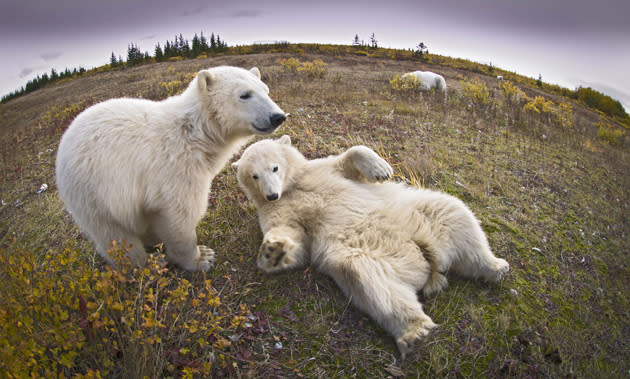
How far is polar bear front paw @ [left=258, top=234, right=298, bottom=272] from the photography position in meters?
2.85

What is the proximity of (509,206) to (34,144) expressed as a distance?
40.1 feet

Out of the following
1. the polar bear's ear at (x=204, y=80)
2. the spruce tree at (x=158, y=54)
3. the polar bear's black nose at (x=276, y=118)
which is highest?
the polar bear's ear at (x=204, y=80)

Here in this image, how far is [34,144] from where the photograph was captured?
9.57m

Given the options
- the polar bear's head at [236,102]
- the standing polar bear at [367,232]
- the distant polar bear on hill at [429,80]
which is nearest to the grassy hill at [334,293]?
the standing polar bear at [367,232]

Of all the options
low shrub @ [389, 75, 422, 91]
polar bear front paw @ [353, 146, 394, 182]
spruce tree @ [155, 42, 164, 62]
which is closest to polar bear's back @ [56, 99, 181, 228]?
polar bear front paw @ [353, 146, 394, 182]

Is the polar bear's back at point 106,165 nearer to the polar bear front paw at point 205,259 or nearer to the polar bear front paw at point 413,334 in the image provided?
the polar bear front paw at point 205,259

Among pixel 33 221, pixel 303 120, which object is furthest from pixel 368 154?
pixel 33 221

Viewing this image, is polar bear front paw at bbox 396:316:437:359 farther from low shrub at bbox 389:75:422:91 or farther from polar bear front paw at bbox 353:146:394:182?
low shrub at bbox 389:75:422:91

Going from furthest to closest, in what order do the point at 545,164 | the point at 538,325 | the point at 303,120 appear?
the point at 303,120, the point at 545,164, the point at 538,325

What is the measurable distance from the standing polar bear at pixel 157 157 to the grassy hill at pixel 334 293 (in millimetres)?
344

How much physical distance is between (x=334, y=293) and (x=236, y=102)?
203cm

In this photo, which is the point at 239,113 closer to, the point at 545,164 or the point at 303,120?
the point at 303,120

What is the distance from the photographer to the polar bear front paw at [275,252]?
9.36 feet

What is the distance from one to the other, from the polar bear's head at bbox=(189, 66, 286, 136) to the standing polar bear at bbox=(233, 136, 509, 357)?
0.43 meters
